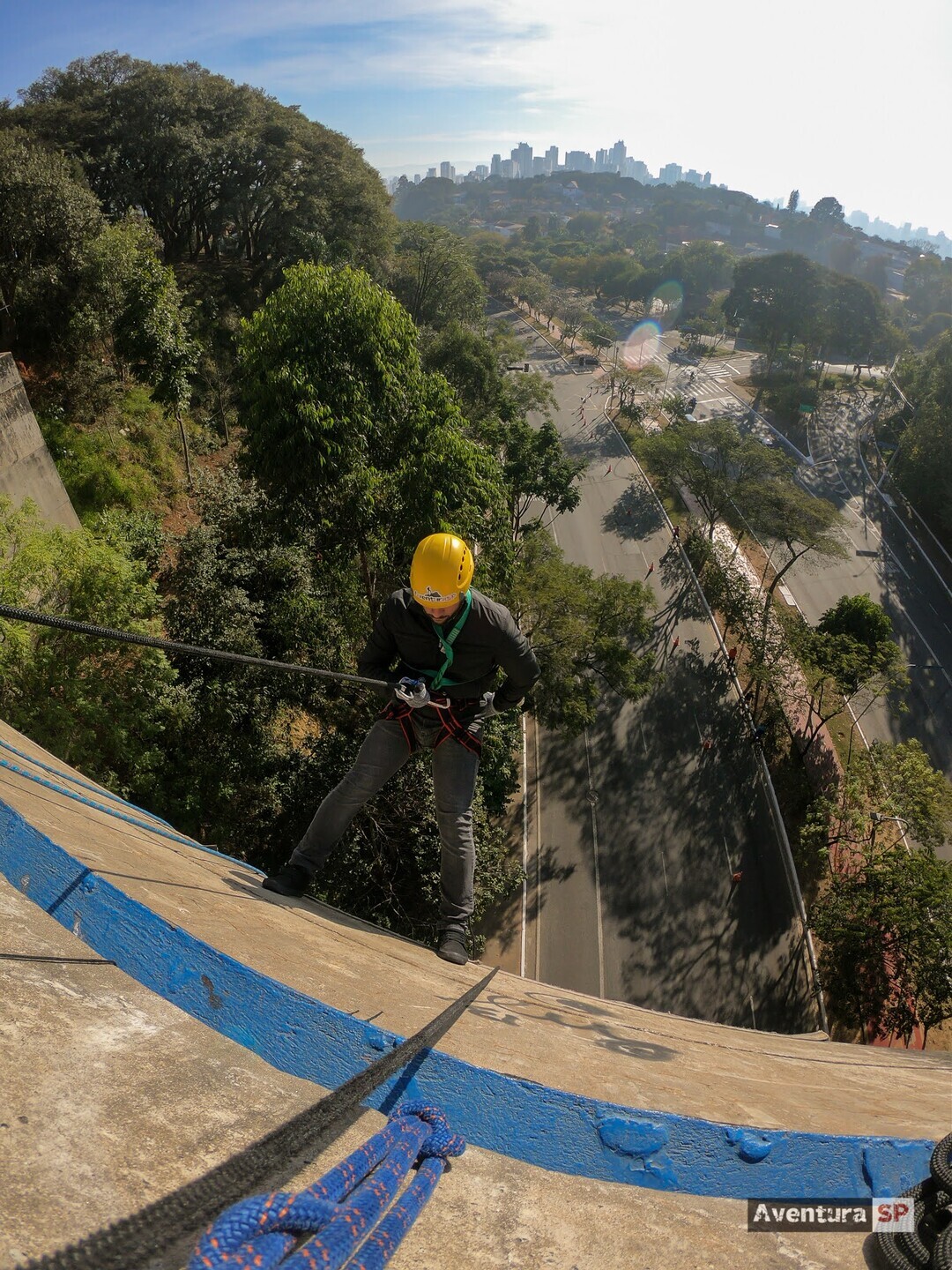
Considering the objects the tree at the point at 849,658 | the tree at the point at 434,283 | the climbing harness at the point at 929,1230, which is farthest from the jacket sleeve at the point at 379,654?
the tree at the point at 434,283

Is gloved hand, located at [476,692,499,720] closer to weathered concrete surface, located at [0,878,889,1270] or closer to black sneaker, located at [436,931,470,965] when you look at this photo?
black sneaker, located at [436,931,470,965]

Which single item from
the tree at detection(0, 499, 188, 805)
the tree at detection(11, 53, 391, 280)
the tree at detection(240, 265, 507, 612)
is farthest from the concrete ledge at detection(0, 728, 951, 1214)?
the tree at detection(11, 53, 391, 280)

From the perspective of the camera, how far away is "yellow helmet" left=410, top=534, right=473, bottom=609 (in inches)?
139

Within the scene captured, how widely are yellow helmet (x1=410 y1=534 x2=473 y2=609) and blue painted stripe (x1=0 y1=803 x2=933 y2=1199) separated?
6.62 feet

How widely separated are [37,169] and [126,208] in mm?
12080

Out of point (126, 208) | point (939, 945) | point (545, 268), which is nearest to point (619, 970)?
point (939, 945)

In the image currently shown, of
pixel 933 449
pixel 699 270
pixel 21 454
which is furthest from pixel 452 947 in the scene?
pixel 699 270

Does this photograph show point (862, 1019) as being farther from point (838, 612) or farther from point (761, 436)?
point (761, 436)

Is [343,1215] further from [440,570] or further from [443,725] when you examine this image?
[443,725]

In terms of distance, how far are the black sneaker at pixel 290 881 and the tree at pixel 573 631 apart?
10266 millimetres

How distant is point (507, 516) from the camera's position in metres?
13.2

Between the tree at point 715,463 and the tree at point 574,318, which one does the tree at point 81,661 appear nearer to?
the tree at point 715,463

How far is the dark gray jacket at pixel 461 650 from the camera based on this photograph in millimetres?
3859

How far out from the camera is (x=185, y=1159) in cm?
134
